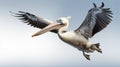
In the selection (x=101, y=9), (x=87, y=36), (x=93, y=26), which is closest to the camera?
(x=87, y=36)

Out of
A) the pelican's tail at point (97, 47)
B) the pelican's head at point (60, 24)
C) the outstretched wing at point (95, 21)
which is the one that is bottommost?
the pelican's tail at point (97, 47)

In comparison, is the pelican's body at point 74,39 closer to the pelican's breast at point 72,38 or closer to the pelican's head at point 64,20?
the pelican's breast at point 72,38

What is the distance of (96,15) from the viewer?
9.48 metres

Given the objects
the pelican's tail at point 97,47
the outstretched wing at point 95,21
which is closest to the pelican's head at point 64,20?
the outstretched wing at point 95,21

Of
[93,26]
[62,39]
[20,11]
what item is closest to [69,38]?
[62,39]

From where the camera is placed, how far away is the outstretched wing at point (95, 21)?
856 cm

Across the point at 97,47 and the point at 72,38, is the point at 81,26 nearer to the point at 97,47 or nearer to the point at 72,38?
the point at 97,47

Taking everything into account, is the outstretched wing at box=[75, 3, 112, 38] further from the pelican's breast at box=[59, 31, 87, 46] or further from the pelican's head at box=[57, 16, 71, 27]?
the pelican's head at box=[57, 16, 71, 27]

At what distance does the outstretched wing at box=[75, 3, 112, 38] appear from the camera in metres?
Result: 8.56

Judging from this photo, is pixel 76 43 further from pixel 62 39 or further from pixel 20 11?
pixel 20 11

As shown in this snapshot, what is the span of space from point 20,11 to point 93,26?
3038mm

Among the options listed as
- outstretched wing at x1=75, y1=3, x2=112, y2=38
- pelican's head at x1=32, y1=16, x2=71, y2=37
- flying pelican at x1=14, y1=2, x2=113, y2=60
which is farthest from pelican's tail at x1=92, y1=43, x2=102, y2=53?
pelican's head at x1=32, y1=16, x2=71, y2=37

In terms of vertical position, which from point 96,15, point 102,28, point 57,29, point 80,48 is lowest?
point 80,48

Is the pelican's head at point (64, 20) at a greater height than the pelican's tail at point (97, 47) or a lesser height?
greater
